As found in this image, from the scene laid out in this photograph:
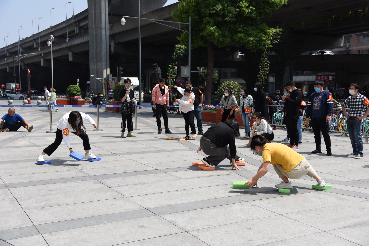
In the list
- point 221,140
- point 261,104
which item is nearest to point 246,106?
point 261,104

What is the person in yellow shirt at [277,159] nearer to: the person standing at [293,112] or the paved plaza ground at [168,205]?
the paved plaza ground at [168,205]

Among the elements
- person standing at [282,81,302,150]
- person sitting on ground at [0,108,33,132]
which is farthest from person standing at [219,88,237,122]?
person sitting on ground at [0,108,33,132]

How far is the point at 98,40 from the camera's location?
5038 cm

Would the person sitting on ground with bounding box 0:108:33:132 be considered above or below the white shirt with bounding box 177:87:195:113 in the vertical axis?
below

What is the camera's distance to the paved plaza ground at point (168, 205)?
162 inches

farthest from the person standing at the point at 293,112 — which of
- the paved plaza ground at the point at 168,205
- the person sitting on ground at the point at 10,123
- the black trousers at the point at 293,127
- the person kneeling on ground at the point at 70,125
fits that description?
the person sitting on ground at the point at 10,123

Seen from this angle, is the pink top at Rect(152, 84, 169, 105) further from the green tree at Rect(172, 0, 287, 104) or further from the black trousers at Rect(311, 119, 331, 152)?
the green tree at Rect(172, 0, 287, 104)

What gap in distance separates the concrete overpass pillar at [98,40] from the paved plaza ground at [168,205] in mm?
43757

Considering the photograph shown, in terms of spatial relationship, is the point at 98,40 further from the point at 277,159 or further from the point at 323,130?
the point at 277,159

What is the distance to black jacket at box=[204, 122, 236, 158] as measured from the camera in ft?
23.9

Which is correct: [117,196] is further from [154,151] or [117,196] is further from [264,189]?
[154,151]

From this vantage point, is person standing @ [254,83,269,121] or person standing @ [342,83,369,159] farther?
person standing @ [254,83,269,121]

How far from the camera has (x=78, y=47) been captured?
193 feet

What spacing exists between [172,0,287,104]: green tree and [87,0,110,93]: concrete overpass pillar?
2902cm
